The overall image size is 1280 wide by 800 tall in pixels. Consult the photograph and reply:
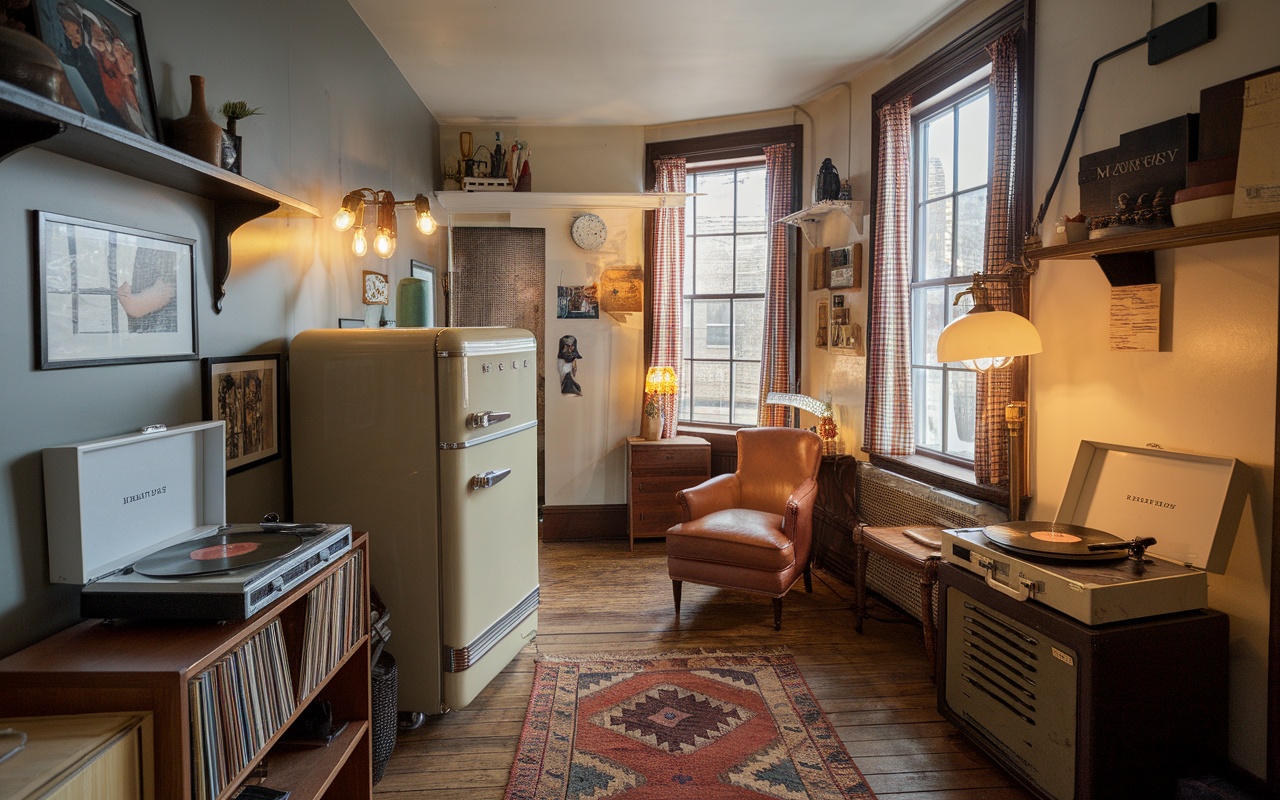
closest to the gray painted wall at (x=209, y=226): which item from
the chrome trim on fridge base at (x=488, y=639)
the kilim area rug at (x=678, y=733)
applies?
the chrome trim on fridge base at (x=488, y=639)

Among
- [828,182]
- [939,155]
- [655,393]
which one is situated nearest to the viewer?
[939,155]

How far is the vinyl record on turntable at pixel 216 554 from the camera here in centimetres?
157

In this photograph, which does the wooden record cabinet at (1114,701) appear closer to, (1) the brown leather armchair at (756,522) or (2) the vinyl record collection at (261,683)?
(1) the brown leather armchair at (756,522)

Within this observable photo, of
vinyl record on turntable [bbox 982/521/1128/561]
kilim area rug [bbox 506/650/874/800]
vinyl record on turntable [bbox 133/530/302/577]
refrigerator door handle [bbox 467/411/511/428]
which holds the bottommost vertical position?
kilim area rug [bbox 506/650/874/800]

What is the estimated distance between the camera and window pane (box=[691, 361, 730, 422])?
5434mm

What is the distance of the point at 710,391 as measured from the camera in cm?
548

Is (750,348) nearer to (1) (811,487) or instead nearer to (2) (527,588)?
(1) (811,487)

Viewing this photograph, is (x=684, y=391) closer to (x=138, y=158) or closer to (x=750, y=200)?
(x=750, y=200)

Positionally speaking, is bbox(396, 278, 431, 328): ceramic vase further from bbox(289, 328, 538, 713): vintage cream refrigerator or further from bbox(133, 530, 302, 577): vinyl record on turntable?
bbox(133, 530, 302, 577): vinyl record on turntable

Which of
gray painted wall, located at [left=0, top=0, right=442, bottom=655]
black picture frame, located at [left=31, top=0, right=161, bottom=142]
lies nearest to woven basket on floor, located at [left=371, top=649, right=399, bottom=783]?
gray painted wall, located at [left=0, top=0, right=442, bottom=655]

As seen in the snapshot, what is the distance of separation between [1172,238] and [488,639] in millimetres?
2659

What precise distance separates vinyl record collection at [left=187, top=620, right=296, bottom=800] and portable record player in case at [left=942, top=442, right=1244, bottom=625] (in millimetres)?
2064

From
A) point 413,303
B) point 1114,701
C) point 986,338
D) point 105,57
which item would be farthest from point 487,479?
point 1114,701

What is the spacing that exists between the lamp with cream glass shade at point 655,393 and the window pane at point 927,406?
5.64 ft
